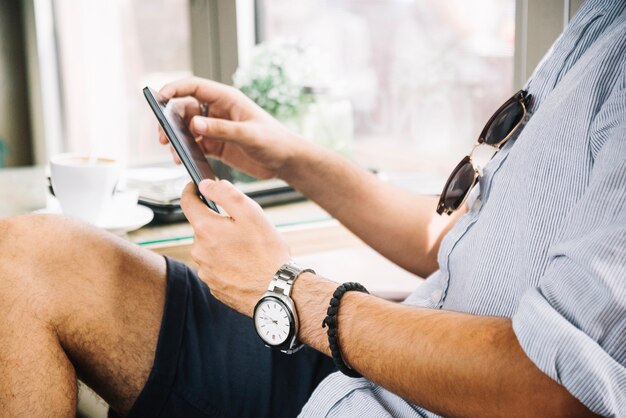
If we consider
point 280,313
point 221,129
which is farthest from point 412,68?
point 280,313

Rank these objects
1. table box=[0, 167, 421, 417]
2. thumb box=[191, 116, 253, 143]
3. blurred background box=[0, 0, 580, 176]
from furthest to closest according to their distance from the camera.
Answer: blurred background box=[0, 0, 580, 176]
table box=[0, 167, 421, 417]
thumb box=[191, 116, 253, 143]

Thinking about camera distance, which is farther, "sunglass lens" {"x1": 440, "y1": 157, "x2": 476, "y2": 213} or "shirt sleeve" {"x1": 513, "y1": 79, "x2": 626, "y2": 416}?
"sunglass lens" {"x1": 440, "y1": 157, "x2": 476, "y2": 213}

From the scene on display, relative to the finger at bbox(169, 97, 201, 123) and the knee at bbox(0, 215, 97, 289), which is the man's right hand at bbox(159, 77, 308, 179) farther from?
the knee at bbox(0, 215, 97, 289)

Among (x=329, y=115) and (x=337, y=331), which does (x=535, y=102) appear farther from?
(x=329, y=115)

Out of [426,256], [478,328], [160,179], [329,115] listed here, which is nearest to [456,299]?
[478,328]

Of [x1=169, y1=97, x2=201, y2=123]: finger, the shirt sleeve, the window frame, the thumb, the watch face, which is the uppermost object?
the window frame

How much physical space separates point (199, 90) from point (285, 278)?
0.53 meters

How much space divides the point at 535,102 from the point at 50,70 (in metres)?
2.94

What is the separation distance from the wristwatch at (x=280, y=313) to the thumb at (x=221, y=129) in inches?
15.4

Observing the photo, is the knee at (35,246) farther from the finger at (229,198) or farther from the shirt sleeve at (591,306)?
the shirt sleeve at (591,306)

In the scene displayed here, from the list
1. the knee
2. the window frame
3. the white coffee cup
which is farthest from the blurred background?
the knee

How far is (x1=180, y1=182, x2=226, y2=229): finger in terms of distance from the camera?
870 mm

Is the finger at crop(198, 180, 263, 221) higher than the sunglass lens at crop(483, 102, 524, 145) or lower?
lower

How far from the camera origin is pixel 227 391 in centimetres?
98
